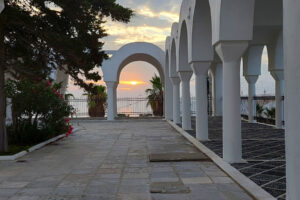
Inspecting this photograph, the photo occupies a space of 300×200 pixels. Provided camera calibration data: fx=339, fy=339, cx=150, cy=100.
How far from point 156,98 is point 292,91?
878 inches

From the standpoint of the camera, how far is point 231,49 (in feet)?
23.0

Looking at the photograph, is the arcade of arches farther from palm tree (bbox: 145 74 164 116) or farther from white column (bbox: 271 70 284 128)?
palm tree (bbox: 145 74 164 116)

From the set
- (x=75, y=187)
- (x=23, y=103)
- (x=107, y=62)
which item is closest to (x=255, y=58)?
(x=107, y=62)

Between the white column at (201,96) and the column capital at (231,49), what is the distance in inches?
131

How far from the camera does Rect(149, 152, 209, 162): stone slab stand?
7656 millimetres

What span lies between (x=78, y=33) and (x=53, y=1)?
1.28 m

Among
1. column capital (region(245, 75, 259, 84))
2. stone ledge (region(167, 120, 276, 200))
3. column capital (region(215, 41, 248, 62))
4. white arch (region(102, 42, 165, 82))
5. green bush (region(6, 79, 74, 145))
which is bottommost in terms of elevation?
stone ledge (region(167, 120, 276, 200))

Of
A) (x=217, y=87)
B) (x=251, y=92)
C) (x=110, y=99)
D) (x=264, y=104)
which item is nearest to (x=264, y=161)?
(x=251, y=92)

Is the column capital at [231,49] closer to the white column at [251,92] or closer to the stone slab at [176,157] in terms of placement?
the stone slab at [176,157]

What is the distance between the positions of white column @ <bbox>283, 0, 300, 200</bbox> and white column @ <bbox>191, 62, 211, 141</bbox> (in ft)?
23.2

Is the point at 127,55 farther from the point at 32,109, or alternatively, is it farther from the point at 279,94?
the point at 32,109

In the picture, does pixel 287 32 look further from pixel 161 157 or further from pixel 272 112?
pixel 272 112

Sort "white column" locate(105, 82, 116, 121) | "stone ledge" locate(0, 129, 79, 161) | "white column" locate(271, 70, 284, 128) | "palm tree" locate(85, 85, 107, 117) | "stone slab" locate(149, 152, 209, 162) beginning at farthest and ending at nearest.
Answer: "palm tree" locate(85, 85, 107, 117)
"white column" locate(105, 82, 116, 121)
"white column" locate(271, 70, 284, 128)
"stone ledge" locate(0, 129, 79, 161)
"stone slab" locate(149, 152, 209, 162)

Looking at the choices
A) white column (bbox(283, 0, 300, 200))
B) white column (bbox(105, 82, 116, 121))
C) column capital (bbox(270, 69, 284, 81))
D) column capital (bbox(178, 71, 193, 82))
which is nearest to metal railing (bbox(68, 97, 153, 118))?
white column (bbox(105, 82, 116, 121))
